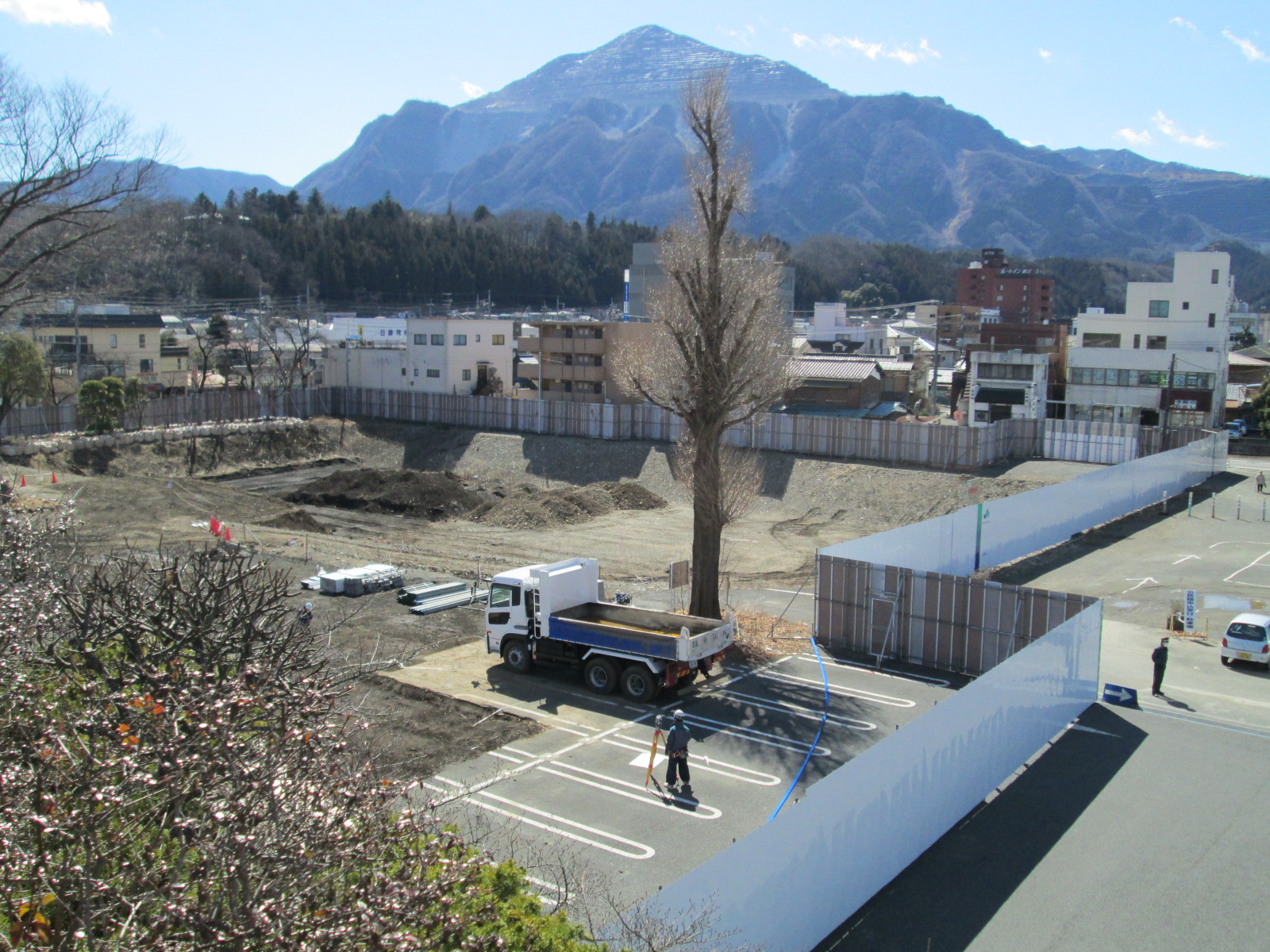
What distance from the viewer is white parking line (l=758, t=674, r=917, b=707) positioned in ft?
54.4

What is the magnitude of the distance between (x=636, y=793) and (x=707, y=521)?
858 cm

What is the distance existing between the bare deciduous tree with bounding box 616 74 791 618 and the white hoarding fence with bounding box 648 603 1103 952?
27.1 ft

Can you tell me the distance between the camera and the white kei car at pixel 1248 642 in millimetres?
18297

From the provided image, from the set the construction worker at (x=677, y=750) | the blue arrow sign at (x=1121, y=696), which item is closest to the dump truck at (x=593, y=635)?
the construction worker at (x=677, y=750)

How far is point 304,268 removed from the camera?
102 m

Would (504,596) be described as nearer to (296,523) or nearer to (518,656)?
(518,656)

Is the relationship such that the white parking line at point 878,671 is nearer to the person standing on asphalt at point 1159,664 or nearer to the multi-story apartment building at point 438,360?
the person standing on asphalt at point 1159,664

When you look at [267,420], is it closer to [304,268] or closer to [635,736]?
[635,736]

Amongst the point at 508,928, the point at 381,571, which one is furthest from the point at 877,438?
the point at 508,928

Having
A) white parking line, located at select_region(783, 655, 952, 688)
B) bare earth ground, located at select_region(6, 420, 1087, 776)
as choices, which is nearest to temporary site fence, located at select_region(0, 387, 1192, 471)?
bare earth ground, located at select_region(6, 420, 1087, 776)

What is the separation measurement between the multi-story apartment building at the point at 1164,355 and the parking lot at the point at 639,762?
47.4 metres

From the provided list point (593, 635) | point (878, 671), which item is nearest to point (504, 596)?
point (593, 635)

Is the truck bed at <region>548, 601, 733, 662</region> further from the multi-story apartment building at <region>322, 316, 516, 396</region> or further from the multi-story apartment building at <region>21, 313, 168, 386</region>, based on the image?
the multi-story apartment building at <region>21, 313, 168, 386</region>

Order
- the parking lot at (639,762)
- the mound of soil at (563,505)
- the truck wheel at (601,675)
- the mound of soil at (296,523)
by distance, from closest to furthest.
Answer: the parking lot at (639,762), the truck wheel at (601,675), the mound of soil at (296,523), the mound of soil at (563,505)
